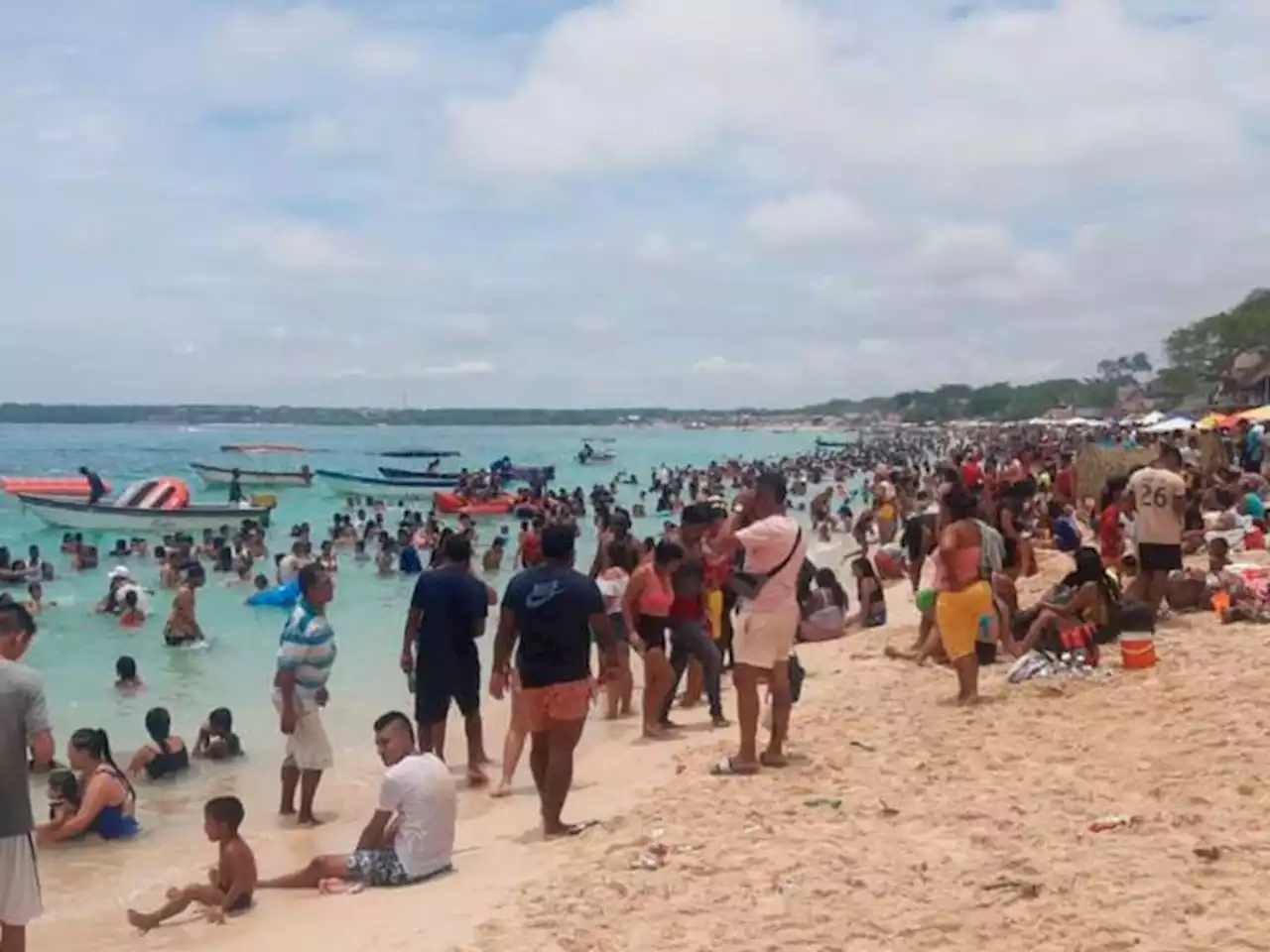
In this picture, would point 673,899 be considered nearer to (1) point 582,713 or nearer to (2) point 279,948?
(1) point 582,713

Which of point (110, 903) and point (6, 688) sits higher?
point (6, 688)

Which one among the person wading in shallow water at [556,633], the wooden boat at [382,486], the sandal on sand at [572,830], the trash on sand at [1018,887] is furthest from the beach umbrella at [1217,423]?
the trash on sand at [1018,887]

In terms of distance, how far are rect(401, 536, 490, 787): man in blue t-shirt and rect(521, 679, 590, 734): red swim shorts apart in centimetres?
162

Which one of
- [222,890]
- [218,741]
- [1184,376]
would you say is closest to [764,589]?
[222,890]

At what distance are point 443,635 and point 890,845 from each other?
10.7 ft

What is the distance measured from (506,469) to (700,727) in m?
40.9

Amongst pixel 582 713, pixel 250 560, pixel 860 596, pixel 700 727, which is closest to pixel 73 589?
pixel 250 560

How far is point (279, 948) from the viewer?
5.60 m

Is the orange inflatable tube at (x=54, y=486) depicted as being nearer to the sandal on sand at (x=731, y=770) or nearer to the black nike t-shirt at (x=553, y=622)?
the sandal on sand at (x=731, y=770)

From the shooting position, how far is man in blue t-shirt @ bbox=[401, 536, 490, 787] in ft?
26.0

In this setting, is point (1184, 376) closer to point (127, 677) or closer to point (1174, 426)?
point (1174, 426)

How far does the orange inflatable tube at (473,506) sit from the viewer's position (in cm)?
3817

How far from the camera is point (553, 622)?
630 cm

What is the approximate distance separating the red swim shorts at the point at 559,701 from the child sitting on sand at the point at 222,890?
1581 millimetres
